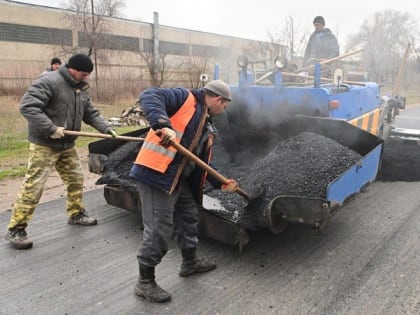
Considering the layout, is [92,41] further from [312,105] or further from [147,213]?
[147,213]

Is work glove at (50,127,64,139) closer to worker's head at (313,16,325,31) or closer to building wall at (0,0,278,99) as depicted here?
worker's head at (313,16,325,31)

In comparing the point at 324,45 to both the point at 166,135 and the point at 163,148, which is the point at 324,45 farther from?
the point at 166,135

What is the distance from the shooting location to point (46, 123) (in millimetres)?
3307

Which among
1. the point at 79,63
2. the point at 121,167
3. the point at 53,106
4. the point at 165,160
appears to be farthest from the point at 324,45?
the point at 165,160

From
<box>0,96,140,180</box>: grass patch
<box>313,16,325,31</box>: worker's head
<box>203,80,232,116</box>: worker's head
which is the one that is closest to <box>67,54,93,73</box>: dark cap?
<box>203,80,232,116</box>: worker's head

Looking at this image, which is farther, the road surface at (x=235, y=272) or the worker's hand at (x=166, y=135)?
the road surface at (x=235, y=272)

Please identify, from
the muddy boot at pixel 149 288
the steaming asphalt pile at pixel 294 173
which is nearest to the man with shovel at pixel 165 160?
the muddy boot at pixel 149 288

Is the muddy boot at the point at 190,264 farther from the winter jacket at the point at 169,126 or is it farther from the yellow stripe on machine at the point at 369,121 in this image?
the yellow stripe on machine at the point at 369,121

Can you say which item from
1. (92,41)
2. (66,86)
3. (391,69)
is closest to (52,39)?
(92,41)

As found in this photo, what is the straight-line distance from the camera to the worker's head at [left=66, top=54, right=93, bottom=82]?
3.50 m

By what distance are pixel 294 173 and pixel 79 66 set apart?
201cm

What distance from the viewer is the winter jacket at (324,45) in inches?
247

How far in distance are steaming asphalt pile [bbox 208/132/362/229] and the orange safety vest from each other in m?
0.92

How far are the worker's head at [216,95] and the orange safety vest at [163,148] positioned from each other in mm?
141
